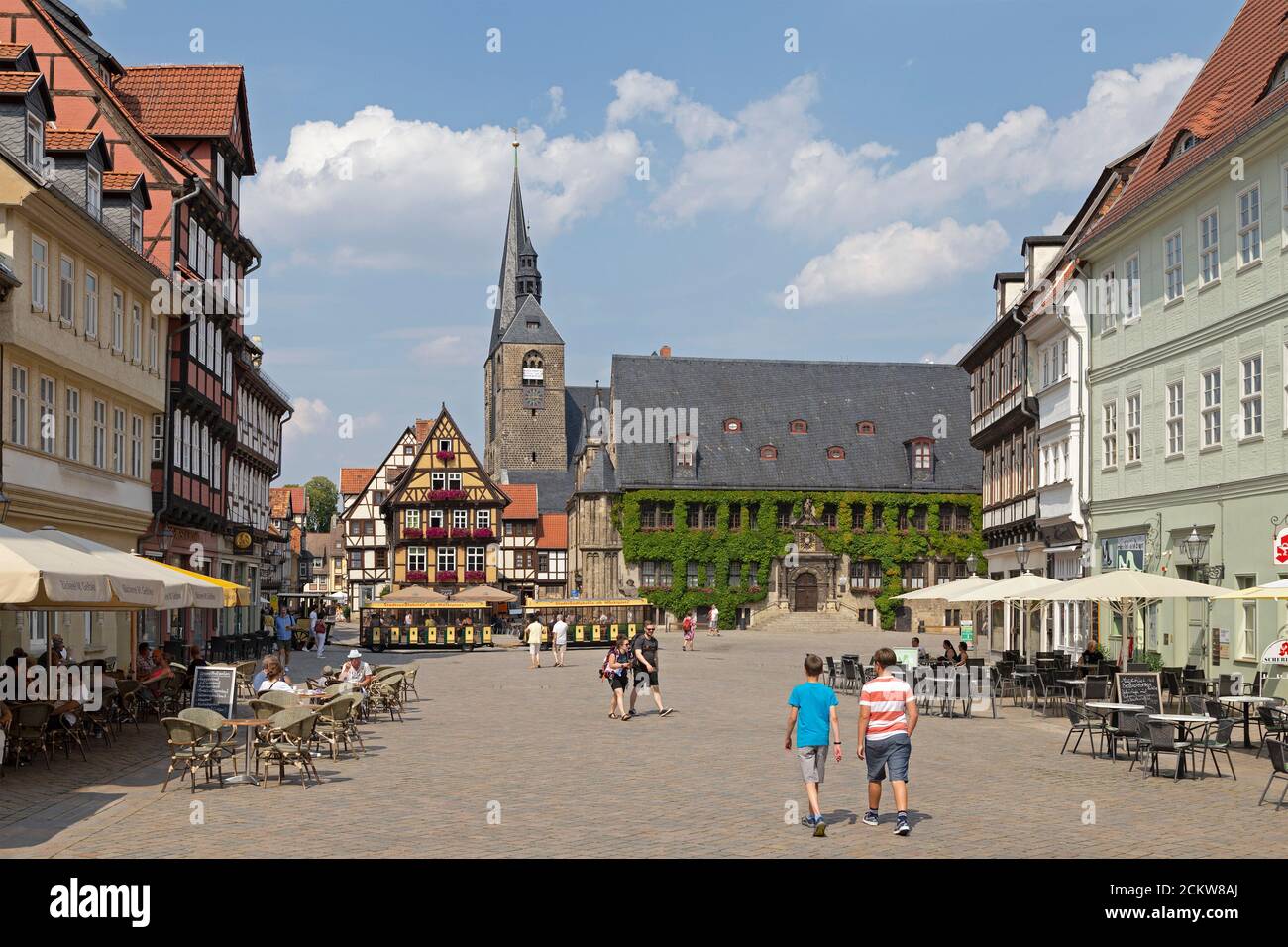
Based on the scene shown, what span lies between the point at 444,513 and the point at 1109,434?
60.6m

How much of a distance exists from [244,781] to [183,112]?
3070 cm

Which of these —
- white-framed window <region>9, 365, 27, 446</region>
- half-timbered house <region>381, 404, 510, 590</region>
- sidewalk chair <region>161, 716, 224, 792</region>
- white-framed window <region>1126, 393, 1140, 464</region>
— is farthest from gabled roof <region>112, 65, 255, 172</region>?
half-timbered house <region>381, 404, 510, 590</region>

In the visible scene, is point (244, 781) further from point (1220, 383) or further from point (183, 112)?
point (183, 112)

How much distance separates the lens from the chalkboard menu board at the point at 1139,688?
20.9m

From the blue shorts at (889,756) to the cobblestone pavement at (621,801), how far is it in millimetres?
505

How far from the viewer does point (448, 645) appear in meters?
60.5

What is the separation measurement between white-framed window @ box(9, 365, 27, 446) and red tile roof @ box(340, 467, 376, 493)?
312 ft

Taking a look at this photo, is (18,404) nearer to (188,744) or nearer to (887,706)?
(188,744)

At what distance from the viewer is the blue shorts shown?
12836 millimetres

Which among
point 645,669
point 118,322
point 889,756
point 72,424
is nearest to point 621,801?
point 889,756

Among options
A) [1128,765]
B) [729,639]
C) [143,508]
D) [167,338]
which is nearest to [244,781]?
[1128,765]

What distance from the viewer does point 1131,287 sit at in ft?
109

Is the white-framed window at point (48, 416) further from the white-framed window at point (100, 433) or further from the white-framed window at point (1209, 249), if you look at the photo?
the white-framed window at point (1209, 249)

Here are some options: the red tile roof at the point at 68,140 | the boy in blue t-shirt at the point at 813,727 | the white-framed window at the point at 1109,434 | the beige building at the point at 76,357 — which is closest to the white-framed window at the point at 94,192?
the beige building at the point at 76,357
